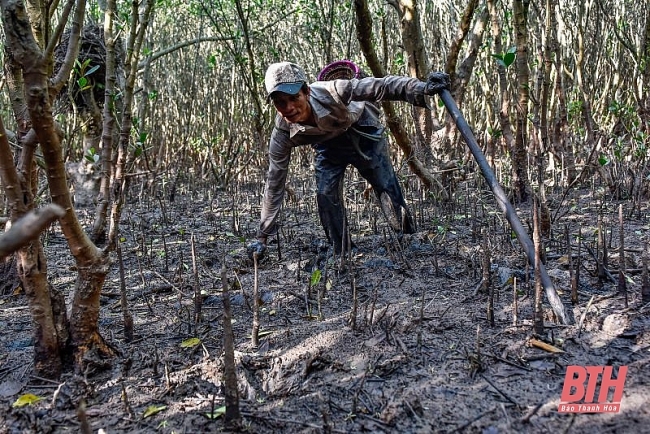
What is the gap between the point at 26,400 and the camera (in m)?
2.19

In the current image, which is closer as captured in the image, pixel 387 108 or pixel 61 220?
pixel 61 220

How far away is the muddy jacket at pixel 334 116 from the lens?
3566mm

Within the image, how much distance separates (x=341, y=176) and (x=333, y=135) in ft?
1.56

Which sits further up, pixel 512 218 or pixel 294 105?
pixel 294 105

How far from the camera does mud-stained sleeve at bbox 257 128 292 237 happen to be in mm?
4113

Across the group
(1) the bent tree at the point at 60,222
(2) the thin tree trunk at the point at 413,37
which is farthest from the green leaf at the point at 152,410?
(2) the thin tree trunk at the point at 413,37

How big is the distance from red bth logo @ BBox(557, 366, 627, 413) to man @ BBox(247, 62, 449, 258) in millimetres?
1688

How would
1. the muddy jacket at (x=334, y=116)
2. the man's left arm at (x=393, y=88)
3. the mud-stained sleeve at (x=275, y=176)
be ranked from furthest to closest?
the mud-stained sleeve at (x=275, y=176) < the muddy jacket at (x=334, y=116) < the man's left arm at (x=393, y=88)

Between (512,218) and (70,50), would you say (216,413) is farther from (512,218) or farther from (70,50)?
(512,218)

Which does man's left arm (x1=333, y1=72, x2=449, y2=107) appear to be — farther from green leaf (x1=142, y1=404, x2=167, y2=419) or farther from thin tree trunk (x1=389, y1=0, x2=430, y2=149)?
green leaf (x1=142, y1=404, x2=167, y2=419)

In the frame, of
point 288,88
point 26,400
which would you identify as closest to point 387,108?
point 288,88

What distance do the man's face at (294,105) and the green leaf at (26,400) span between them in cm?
225

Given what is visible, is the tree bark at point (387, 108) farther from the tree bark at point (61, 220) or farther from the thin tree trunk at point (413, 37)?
the tree bark at point (61, 220)

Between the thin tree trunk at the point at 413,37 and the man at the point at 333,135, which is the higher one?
the thin tree trunk at the point at 413,37
